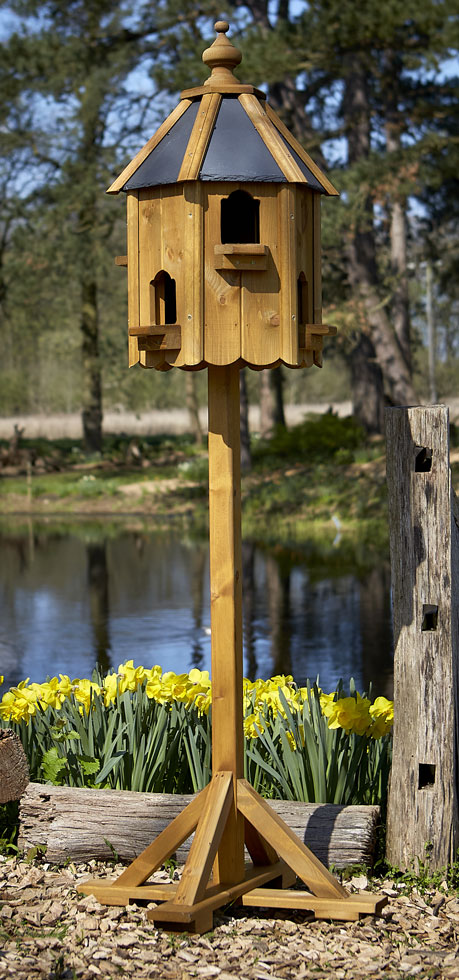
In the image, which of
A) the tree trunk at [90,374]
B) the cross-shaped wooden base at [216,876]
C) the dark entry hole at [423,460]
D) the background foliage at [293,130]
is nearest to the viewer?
the cross-shaped wooden base at [216,876]

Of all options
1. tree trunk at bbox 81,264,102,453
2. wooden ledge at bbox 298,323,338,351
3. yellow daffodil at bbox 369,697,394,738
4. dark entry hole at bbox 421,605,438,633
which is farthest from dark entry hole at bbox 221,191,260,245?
tree trunk at bbox 81,264,102,453

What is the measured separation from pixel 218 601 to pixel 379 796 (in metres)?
1.22

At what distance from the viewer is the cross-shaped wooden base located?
12.7 feet

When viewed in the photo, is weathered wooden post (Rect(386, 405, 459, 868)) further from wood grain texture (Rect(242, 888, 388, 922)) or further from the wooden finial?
the wooden finial

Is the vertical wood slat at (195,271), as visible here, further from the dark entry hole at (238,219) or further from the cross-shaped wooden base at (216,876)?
the cross-shaped wooden base at (216,876)

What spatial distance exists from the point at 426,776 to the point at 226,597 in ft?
3.59

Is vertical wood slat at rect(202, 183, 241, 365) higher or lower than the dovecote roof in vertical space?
lower

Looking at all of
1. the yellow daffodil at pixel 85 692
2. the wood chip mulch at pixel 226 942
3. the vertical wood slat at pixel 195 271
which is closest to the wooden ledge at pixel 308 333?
the vertical wood slat at pixel 195 271

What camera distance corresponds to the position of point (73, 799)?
14.6 ft

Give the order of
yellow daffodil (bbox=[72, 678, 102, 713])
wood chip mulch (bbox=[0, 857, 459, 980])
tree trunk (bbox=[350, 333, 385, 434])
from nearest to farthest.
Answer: wood chip mulch (bbox=[0, 857, 459, 980]) < yellow daffodil (bbox=[72, 678, 102, 713]) < tree trunk (bbox=[350, 333, 385, 434])

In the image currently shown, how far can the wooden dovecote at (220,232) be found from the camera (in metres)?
4.00

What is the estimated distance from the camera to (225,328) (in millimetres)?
4031

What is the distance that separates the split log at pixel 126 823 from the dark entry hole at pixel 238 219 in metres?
2.21

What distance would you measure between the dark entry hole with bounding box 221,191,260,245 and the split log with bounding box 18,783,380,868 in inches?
86.8
